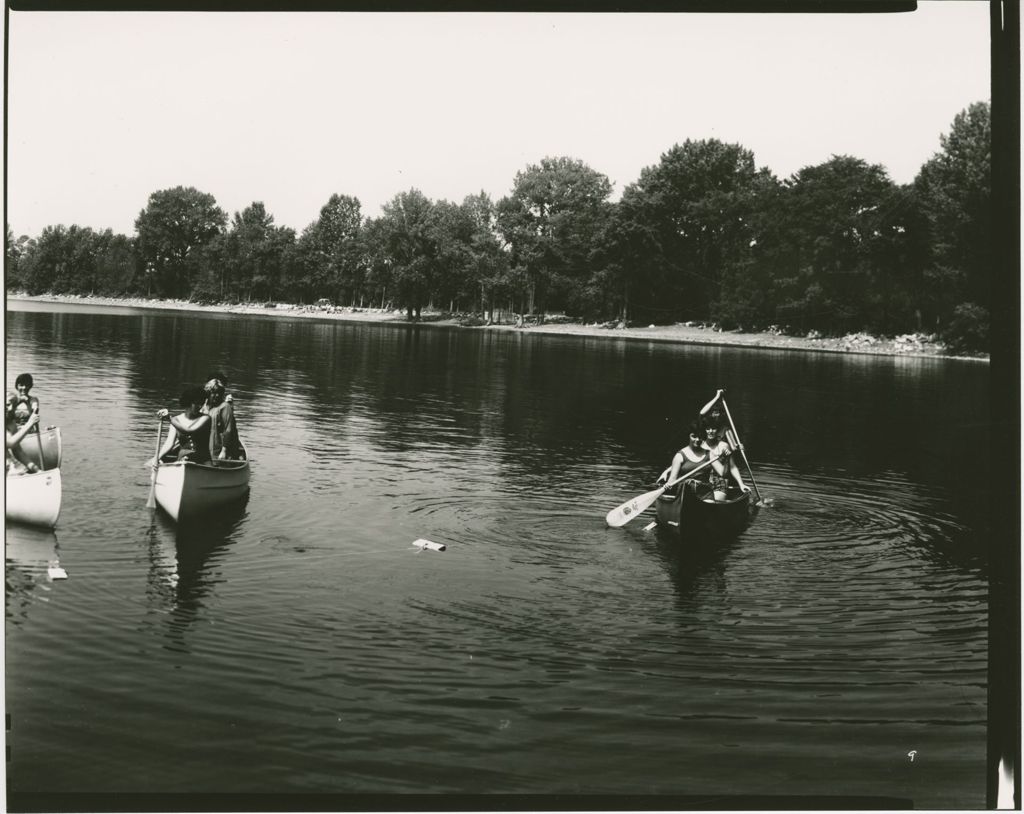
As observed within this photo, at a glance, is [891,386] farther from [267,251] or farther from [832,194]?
[267,251]

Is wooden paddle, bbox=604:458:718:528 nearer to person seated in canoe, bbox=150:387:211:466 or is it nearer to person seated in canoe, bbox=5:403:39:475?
person seated in canoe, bbox=150:387:211:466

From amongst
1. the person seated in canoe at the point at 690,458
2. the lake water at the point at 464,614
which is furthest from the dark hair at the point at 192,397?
the person seated in canoe at the point at 690,458

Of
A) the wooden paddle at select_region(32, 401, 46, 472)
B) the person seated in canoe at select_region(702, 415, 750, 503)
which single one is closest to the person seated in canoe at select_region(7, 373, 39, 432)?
the wooden paddle at select_region(32, 401, 46, 472)

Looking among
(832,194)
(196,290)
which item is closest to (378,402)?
(196,290)

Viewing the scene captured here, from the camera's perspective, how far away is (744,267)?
2375 cm

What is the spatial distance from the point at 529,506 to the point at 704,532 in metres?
2.58

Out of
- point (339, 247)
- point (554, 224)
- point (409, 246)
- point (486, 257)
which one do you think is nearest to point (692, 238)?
point (486, 257)

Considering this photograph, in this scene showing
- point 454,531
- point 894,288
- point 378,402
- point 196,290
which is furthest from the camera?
point 378,402

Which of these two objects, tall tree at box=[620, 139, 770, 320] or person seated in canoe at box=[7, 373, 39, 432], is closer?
person seated in canoe at box=[7, 373, 39, 432]

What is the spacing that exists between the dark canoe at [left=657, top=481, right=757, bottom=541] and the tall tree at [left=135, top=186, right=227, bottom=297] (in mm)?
6493

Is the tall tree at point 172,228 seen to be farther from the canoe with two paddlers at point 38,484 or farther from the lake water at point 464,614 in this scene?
the canoe with two paddlers at point 38,484

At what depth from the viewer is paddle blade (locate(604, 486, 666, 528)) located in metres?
11.7

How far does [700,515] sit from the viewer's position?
11312mm

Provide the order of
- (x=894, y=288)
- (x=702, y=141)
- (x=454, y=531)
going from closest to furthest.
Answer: (x=702, y=141) < (x=454, y=531) < (x=894, y=288)
